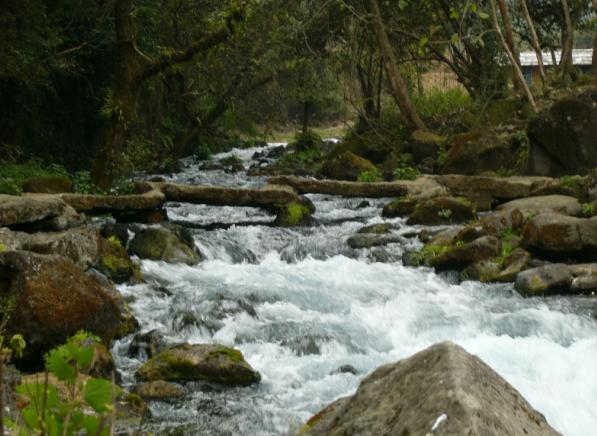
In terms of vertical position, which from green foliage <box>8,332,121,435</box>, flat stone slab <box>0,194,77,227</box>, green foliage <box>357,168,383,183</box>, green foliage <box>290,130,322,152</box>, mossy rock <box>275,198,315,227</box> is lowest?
green foliage <box>290,130,322,152</box>

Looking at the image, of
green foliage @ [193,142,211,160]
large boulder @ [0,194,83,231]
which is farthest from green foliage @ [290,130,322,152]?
large boulder @ [0,194,83,231]

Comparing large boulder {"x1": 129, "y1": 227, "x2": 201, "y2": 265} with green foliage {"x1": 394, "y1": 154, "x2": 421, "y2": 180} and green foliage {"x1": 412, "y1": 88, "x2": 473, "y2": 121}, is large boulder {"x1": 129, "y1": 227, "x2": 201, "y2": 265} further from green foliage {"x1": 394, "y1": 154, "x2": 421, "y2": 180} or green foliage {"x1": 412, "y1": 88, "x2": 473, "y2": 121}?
green foliage {"x1": 412, "y1": 88, "x2": 473, "y2": 121}

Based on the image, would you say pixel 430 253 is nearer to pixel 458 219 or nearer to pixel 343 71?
pixel 458 219

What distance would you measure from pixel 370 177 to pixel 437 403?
49.9ft

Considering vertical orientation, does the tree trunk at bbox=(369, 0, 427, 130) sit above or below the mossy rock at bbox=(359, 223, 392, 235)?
above

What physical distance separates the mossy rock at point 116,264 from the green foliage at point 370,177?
8.29 m

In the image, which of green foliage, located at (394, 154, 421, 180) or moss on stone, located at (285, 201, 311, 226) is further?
green foliage, located at (394, 154, 421, 180)

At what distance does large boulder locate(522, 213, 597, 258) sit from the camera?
9758mm

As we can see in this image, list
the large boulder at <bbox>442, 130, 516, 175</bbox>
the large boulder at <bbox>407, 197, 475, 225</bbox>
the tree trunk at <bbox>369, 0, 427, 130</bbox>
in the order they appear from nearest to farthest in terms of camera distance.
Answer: the large boulder at <bbox>407, 197, 475, 225</bbox>
the large boulder at <bbox>442, 130, 516, 175</bbox>
the tree trunk at <bbox>369, 0, 427, 130</bbox>

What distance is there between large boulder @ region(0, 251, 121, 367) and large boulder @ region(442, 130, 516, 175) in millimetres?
10570

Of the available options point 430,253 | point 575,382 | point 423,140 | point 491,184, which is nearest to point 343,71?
point 423,140

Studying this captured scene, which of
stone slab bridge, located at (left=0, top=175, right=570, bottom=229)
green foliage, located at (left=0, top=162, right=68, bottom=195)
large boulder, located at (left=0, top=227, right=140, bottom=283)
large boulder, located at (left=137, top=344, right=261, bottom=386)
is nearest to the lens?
large boulder, located at (left=137, top=344, right=261, bottom=386)

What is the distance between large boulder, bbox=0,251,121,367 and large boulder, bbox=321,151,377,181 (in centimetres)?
1185

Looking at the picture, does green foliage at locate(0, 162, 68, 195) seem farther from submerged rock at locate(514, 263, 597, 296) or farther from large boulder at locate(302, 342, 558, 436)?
large boulder at locate(302, 342, 558, 436)
